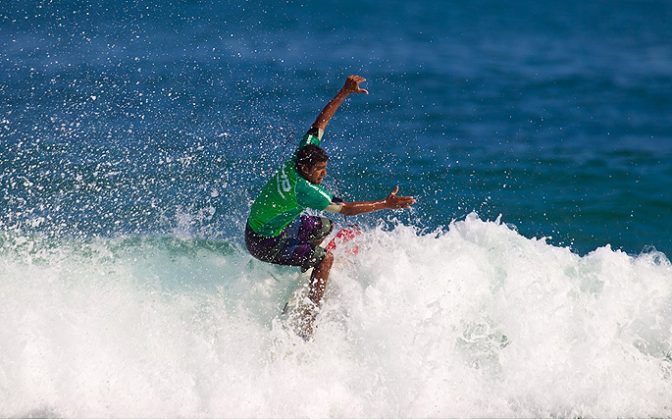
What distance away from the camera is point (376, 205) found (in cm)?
666

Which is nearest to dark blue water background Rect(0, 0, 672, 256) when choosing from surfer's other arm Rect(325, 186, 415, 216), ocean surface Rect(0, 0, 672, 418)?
ocean surface Rect(0, 0, 672, 418)

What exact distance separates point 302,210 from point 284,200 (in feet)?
0.69

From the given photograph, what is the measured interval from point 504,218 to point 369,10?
336 inches

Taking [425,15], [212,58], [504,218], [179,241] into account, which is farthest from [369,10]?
[179,241]

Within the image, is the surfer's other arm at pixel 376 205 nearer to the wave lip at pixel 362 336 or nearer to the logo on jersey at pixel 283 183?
the logo on jersey at pixel 283 183

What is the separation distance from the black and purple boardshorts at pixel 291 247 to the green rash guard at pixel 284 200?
7 centimetres

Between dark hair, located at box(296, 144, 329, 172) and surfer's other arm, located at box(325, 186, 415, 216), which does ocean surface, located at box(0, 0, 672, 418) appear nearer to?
surfer's other arm, located at box(325, 186, 415, 216)

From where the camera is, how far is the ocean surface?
22.8 ft

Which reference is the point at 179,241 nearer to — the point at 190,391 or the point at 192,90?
the point at 190,391

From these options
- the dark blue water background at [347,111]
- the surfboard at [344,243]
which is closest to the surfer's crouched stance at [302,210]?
the surfboard at [344,243]

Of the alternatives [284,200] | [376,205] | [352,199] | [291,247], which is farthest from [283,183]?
[352,199]

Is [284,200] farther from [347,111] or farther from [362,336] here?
[347,111]

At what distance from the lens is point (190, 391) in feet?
22.2

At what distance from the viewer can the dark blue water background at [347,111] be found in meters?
10.2
